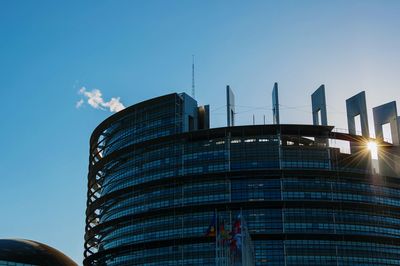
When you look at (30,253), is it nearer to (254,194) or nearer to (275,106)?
(254,194)

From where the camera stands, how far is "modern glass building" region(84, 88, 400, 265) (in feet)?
335

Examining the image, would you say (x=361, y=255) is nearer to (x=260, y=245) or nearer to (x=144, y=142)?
(x=260, y=245)

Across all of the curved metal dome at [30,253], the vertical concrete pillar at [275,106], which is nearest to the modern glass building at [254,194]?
the vertical concrete pillar at [275,106]

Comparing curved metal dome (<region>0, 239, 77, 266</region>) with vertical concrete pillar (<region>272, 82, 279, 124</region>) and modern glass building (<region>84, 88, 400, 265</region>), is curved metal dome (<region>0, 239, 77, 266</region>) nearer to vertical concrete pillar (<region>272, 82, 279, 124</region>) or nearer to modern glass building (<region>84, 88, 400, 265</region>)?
modern glass building (<region>84, 88, 400, 265</region>)

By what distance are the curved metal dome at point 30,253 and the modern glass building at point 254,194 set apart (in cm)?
790

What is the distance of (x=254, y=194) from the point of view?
104 m

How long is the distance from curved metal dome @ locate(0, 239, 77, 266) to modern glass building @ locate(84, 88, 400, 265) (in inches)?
311

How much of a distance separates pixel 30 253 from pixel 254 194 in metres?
40.2

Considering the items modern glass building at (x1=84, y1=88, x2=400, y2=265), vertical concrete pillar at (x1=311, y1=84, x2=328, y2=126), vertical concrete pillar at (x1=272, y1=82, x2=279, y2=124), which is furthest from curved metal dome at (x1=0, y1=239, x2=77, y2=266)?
vertical concrete pillar at (x1=311, y1=84, x2=328, y2=126)

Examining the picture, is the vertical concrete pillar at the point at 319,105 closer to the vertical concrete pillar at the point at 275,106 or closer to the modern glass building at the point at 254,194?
the modern glass building at the point at 254,194

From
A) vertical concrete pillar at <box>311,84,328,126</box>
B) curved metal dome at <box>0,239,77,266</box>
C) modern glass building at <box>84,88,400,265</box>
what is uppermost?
vertical concrete pillar at <box>311,84,328,126</box>

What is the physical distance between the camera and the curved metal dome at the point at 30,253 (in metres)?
102

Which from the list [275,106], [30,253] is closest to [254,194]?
[275,106]

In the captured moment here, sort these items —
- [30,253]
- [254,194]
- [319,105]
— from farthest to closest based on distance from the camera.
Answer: [319,105] < [30,253] < [254,194]
